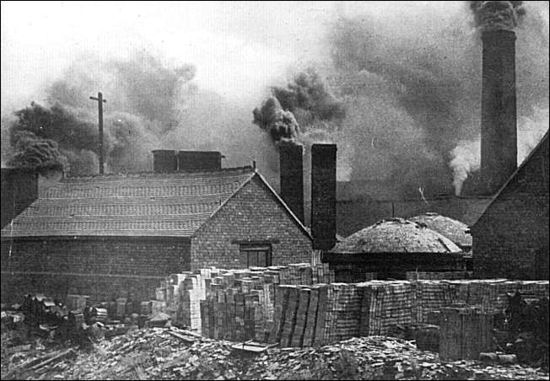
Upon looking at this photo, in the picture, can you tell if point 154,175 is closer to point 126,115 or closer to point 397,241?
point 397,241

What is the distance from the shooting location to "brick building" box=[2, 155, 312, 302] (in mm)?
22281

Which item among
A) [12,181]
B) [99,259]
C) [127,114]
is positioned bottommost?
[99,259]

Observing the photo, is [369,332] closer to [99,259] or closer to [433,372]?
[433,372]

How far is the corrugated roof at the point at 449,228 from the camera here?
3072cm

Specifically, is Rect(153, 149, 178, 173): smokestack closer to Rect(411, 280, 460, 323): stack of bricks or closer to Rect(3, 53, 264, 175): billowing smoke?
Rect(3, 53, 264, 175): billowing smoke

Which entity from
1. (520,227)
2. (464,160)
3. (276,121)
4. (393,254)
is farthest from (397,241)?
(464,160)

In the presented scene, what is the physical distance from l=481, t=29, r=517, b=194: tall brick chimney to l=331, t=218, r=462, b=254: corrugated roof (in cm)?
796

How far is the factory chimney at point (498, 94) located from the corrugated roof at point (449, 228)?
2992mm

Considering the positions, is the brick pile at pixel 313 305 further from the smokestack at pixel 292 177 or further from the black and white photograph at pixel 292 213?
the smokestack at pixel 292 177

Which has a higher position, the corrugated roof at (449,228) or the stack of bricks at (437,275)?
the corrugated roof at (449,228)

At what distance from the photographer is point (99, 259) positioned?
23.5 meters

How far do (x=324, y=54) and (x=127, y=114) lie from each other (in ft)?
38.3

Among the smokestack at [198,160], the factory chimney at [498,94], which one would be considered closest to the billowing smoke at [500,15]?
the factory chimney at [498,94]

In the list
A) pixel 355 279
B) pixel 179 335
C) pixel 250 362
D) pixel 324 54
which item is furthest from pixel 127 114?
pixel 250 362
